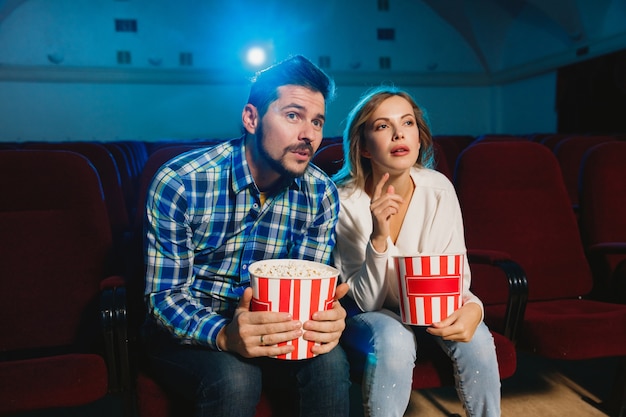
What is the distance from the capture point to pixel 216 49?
10.3m

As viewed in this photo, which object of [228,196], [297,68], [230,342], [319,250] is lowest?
[230,342]

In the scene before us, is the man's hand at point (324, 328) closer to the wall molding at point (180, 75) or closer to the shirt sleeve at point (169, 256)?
the shirt sleeve at point (169, 256)

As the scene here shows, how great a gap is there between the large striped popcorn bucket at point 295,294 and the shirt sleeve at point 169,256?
0.23m

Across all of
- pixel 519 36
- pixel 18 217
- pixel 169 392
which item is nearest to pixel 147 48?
pixel 519 36

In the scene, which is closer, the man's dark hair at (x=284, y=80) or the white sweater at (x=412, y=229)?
the man's dark hair at (x=284, y=80)

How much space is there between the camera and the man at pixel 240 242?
111cm

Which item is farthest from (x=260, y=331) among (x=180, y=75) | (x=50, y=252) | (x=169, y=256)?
(x=180, y=75)

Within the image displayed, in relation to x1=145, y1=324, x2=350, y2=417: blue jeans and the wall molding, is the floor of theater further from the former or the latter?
the wall molding

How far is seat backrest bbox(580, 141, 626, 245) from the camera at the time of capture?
197 centimetres

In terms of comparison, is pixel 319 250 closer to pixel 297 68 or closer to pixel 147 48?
pixel 297 68

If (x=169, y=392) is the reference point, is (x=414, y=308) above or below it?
A: above

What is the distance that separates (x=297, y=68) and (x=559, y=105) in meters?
8.99

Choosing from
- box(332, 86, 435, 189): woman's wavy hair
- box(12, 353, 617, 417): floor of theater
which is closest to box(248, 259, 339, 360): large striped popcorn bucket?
box(332, 86, 435, 189): woman's wavy hair

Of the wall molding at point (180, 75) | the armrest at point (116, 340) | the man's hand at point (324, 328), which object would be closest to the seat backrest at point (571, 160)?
the man's hand at point (324, 328)
